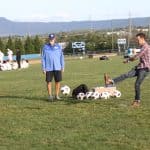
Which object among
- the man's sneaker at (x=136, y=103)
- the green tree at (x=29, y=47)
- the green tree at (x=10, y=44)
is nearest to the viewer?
the man's sneaker at (x=136, y=103)

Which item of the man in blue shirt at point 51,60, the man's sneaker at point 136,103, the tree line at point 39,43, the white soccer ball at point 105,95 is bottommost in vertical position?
the tree line at point 39,43

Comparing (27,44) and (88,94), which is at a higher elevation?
(88,94)

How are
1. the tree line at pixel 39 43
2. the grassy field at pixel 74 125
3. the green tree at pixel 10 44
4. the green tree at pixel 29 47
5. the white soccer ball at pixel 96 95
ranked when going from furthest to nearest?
the green tree at pixel 29 47 < the tree line at pixel 39 43 < the green tree at pixel 10 44 < the white soccer ball at pixel 96 95 < the grassy field at pixel 74 125

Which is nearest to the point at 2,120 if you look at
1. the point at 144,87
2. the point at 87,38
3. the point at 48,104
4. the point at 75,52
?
the point at 48,104

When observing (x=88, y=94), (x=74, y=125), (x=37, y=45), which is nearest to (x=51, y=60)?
(x=88, y=94)

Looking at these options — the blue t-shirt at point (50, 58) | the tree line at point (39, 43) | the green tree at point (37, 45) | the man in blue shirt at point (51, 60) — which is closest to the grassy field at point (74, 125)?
the man in blue shirt at point (51, 60)

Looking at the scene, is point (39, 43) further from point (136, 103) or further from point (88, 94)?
point (136, 103)

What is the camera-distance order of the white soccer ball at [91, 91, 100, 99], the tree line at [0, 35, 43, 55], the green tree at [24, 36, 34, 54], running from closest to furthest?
1. the white soccer ball at [91, 91, 100, 99]
2. the tree line at [0, 35, 43, 55]
3. the green tree at [24, 36, 34, 54]

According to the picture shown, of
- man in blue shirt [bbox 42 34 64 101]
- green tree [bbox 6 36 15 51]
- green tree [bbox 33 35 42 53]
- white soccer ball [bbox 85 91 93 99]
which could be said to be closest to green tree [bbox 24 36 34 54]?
green tree [bbox 33 35 42 53]

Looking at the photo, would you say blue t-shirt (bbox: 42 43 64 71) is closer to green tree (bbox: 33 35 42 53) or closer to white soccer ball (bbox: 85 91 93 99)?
white soccer ball (bbox: 85 91 93 99)

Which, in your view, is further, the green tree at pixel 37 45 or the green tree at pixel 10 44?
the green tree at pixel 37 45

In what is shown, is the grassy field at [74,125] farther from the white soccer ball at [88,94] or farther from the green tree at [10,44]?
the green tree at [10,44]

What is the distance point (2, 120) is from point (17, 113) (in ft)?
4.10

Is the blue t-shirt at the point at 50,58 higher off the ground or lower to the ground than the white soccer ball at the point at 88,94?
higher
